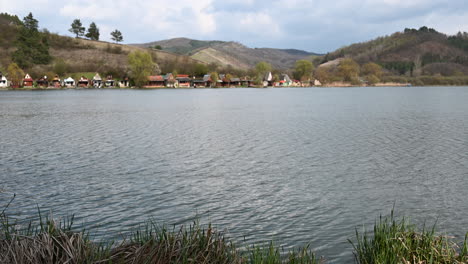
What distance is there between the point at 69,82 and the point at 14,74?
28102 millimetres

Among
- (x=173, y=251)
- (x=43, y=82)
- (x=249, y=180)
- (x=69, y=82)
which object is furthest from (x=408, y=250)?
(x=69, y=82)

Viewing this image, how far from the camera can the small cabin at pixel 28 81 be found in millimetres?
172250

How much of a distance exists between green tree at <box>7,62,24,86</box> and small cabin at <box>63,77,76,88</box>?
20370 mm

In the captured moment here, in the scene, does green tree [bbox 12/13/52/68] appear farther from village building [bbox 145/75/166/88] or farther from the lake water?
the lake water

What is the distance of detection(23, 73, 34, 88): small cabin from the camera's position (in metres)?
172

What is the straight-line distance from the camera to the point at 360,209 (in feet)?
48.6

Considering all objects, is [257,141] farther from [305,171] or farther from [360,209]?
[360,209]

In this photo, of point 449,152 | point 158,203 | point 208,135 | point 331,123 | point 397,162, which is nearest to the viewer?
point 158,203

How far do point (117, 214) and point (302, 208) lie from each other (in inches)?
254

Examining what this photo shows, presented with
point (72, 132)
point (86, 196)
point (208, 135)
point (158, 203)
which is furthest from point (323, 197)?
point (72, 132)

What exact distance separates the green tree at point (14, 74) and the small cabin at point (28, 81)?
457 cm

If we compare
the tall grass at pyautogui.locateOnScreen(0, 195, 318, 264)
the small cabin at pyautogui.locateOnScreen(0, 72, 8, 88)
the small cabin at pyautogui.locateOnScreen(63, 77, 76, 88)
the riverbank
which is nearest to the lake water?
the riverbank

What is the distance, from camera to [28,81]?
174 meters

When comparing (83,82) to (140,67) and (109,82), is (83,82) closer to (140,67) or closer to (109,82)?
(109,82)
